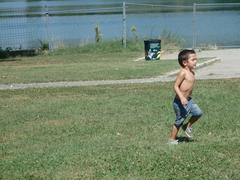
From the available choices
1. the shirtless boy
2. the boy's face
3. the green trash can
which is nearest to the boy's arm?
the shirtless boy

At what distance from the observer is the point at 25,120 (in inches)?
369

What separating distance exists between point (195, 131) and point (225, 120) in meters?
0.72

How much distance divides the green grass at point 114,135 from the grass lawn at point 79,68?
2342mm

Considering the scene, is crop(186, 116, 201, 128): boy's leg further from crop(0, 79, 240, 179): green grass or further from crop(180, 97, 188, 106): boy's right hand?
crop(180, 97, 188, 106): boy's right hand

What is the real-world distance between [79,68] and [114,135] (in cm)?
926

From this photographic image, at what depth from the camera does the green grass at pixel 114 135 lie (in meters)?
6.04

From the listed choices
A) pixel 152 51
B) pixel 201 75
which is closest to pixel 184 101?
pixel 201 75

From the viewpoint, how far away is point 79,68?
669 inches

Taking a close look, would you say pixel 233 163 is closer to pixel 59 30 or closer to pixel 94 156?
pixel 94 156

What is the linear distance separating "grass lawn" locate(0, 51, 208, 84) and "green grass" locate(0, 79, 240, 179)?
234 centimetres

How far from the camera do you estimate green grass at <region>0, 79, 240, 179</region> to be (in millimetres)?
6035

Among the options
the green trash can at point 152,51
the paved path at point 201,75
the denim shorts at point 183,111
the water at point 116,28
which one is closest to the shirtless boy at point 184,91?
the denim shorts at point 183,111

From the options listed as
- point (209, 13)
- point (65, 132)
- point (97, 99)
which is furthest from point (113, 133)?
point (209, 13)

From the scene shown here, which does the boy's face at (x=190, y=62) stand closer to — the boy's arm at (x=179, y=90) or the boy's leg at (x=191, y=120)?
the boy's arm at (x=179, y=90)
